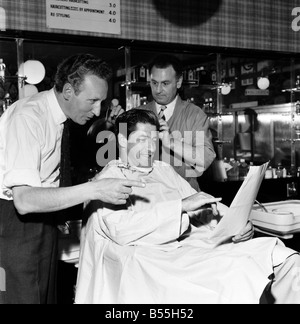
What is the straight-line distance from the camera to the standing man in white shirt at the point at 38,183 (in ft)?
5.85

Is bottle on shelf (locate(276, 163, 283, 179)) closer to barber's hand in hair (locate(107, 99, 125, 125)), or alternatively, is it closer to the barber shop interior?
the barber shop interior

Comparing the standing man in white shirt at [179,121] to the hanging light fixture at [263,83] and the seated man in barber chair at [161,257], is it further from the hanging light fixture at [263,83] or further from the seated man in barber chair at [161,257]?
the hanging light fixture at [263,83]

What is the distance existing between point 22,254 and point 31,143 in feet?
1.78

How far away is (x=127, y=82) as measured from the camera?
4074 millimetres

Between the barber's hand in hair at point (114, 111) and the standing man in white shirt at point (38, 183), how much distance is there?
1.74 meters

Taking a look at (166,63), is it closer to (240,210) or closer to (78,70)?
(78,70)

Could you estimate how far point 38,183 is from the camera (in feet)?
5.88

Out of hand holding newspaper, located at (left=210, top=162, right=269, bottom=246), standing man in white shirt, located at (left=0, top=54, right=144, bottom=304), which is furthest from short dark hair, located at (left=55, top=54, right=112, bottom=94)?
hand holding newspaper, located at (left=210, top=162, right=269, bottom=246)

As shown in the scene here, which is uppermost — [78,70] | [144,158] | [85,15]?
[85,15]

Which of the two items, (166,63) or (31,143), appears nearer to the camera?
(31,143)

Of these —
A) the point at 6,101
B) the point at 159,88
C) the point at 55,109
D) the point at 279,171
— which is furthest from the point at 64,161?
the point at 279,171

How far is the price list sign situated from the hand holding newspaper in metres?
2.51

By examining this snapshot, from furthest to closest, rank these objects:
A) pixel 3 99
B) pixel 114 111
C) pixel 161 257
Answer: pixel 114 111
pixel 3 99
pixel 161 257
